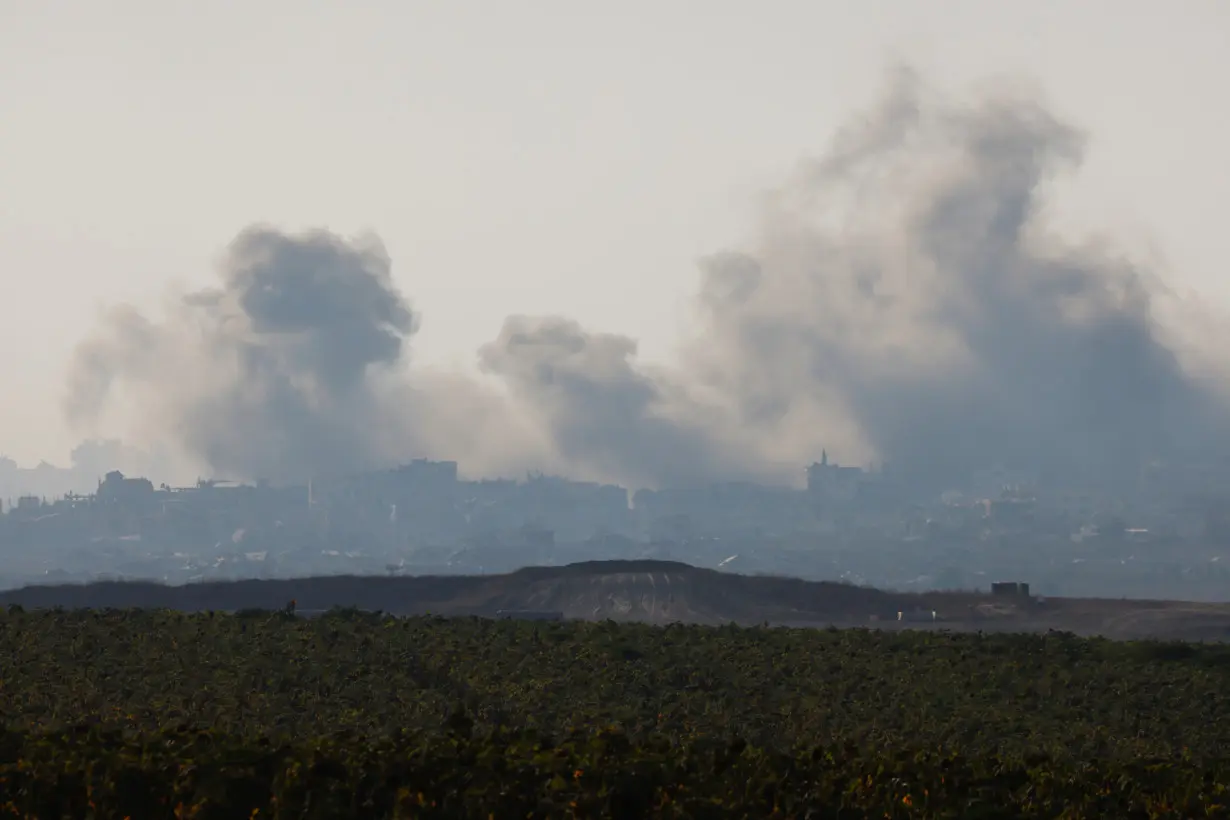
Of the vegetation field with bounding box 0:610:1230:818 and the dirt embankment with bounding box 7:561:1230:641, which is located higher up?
the dirt embankment with bounding box 7:561:1230:641

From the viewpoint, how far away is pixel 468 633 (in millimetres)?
73812

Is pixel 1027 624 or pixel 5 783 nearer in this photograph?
pixel 5 783

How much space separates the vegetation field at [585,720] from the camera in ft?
92.2

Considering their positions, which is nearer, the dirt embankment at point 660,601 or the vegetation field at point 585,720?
the vegetation field at point 585,720

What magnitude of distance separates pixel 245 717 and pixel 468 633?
20.5 m

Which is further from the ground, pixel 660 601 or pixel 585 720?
pixel 660 601

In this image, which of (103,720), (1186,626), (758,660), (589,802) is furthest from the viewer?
(1186,626)

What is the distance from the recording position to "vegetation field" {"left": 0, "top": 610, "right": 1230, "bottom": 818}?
2811 cm

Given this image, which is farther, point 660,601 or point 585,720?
point 660,601

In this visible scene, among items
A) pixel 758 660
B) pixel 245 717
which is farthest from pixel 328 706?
pixel 758 660

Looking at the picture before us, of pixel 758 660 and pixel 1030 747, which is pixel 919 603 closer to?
pixel 758 660

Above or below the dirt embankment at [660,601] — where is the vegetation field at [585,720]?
below

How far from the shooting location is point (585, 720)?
54594 mm

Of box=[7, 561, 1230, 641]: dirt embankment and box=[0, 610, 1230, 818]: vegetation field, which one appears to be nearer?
box=[0, 610, 1230, 818]: vegetation field
